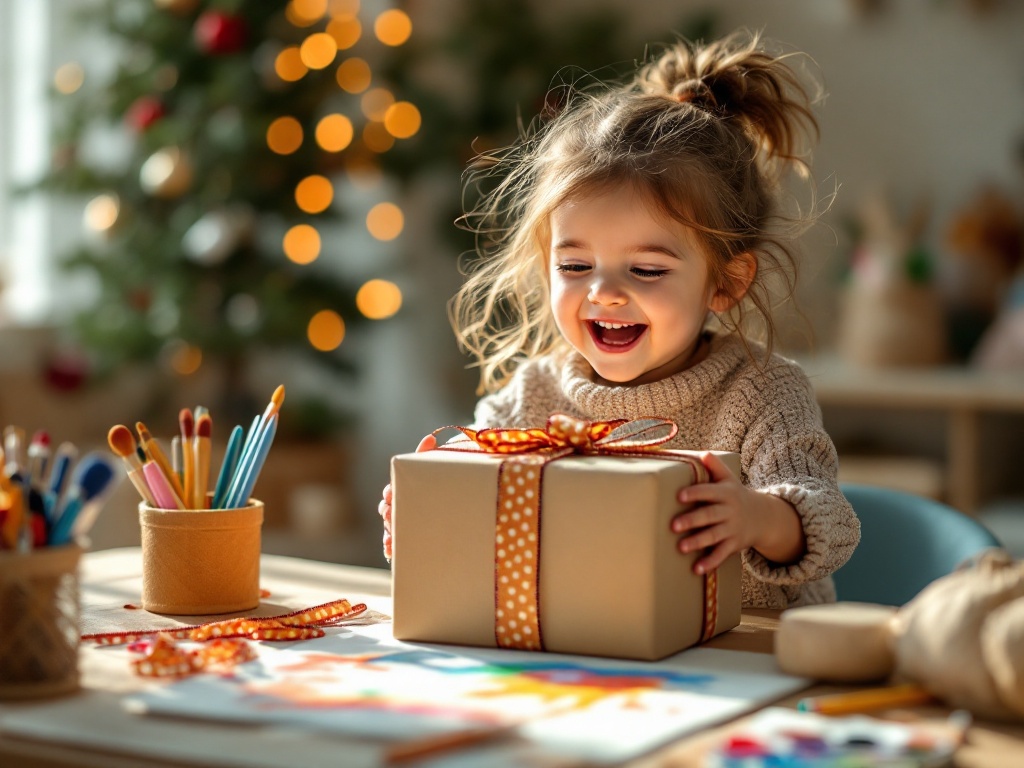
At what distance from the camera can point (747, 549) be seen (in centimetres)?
A: 105

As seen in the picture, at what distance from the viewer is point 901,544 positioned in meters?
1.26

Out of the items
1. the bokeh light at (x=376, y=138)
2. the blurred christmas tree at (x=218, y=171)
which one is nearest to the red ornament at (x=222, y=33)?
the blurred christmas tree at (x=218, y=171)

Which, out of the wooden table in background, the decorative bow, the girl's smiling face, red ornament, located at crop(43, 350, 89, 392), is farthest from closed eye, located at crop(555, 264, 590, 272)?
red ornament, located at crop(43, 350, 89, 392)

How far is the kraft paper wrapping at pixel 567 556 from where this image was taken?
34.3 inches

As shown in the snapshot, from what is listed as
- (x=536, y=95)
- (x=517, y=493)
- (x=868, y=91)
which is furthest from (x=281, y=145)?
(x=517, y=493)

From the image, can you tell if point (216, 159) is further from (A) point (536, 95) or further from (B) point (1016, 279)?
(B) point (1016, 279)

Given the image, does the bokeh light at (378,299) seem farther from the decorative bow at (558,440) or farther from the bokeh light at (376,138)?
the decorative bow at (558,440)

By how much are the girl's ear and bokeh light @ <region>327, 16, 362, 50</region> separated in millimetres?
2210

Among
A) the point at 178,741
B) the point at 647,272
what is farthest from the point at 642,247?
the point at 178,741

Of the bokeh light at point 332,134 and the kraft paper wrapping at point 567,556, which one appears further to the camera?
the bokeh light at point 332,134

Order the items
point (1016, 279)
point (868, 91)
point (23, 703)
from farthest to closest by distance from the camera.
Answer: point (868, 91) < point (1016, 279) < point (23, 703)

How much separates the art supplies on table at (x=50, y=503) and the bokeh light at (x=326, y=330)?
2.44 metres

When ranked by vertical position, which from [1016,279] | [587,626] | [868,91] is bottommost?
[587,626]

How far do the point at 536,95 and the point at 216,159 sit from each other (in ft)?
2.60
